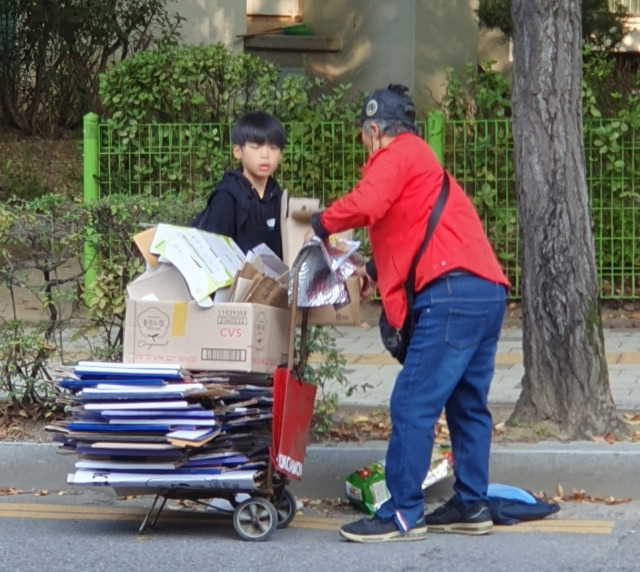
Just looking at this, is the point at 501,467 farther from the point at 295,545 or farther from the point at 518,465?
the point at 295,545

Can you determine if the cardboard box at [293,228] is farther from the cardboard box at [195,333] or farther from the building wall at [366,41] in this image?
the building wall at [366,41]

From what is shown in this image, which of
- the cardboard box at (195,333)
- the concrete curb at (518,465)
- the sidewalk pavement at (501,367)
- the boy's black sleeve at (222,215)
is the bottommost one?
the concrete curb at (518,465)

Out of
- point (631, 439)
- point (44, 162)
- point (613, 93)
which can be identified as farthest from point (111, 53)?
point (631, 439)

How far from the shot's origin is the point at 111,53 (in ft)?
50.2

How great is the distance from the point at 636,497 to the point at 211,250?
2339 mm

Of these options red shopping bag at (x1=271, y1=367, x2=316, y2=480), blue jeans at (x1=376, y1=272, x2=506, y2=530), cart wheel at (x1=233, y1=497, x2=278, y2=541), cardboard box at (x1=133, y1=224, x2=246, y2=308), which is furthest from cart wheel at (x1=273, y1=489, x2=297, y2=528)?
cardboard box at (x1=133, y1=224, x2=246, y2=308)

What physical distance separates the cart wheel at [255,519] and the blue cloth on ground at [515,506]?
3.19 feet

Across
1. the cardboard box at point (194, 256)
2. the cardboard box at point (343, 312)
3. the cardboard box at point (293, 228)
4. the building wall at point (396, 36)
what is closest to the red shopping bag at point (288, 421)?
the cardboard box at point (343, 312)

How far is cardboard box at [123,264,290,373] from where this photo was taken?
17.7 feet

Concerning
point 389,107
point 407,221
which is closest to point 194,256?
point 407,221

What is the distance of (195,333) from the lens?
17.8 ft

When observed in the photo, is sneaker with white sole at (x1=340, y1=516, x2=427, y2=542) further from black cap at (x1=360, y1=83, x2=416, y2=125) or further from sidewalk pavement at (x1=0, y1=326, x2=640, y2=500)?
black cap at (x1=360, y1=83, x2=416, y2=125)

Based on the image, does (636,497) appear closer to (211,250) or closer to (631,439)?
(631,439)

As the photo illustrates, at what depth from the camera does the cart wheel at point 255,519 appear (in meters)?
5.52
